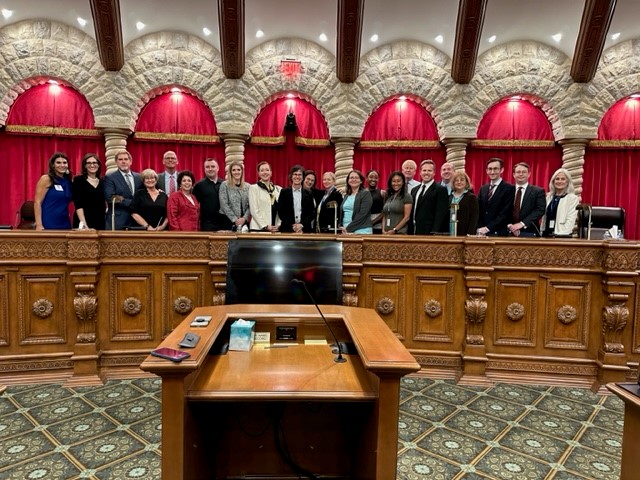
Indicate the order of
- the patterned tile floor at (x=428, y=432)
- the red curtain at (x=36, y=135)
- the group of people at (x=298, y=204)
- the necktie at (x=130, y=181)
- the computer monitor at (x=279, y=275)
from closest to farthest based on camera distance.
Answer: the patterned tile floor at (x=428, y=432) → the computer monitor at (x=279, y=275) → the group of people at (x=298, y=204) → the necktie at (x=130, y=181) → the red curtain at (x=36, y=135)

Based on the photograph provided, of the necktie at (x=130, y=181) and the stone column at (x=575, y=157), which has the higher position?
the stone column at (x=575, y=157)

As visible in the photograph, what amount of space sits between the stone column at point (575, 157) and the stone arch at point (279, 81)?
13.4ft

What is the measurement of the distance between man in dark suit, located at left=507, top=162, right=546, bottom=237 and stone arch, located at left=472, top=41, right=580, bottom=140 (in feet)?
12.0

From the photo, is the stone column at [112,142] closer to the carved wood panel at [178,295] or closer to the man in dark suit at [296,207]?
the man in dark suit at [296,207]

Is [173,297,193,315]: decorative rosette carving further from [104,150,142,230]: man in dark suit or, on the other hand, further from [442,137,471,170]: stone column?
[442,137,471,170]: stone column

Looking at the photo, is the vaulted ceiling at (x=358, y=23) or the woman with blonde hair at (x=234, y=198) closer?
the woman with blonde hair at (x=234, y=198)

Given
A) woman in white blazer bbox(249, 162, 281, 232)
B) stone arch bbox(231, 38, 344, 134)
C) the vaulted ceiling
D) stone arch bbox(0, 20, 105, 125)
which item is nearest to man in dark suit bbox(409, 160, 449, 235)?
woman in white blazer bbox(249, 162, 281, 232)

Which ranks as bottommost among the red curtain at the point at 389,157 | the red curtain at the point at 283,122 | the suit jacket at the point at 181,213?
the suit jacket at the point at 181,213

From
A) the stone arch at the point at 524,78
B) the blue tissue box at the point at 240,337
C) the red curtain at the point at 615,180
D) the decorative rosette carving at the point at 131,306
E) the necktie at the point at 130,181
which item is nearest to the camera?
the blue tissue box at the point at 240,337

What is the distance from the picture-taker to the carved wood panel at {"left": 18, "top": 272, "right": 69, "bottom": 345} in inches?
121

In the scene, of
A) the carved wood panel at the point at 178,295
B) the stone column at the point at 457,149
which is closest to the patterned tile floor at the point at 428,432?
the carved wood panel at the point at 178,295

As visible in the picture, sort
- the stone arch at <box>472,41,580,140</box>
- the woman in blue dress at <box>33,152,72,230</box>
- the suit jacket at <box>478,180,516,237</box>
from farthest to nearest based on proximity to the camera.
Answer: the stone arch at <box>472,41,580,140</box>
the suit jacket at <box>478,180,516,237</box>
the woman in blue dress at <box>33,152,72,230</box>

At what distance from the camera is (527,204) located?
4.20 meters

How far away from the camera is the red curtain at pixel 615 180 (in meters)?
7.64
